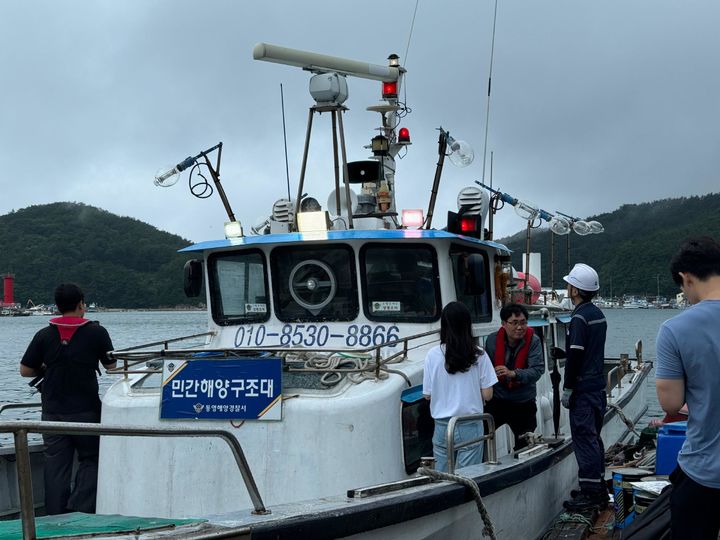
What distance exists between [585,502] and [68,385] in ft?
13.5

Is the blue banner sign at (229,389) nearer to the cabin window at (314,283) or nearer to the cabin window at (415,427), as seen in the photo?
the cabin window at (415,427)

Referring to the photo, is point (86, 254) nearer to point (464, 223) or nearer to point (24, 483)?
point (464, 223)

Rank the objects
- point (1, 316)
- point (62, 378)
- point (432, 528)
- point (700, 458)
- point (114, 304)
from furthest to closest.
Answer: point (1, 316), point (114, 304), point (62, 378), point (432, 528), point (700, 458)

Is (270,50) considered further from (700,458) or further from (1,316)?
(1,316)

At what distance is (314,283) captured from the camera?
7406 mm

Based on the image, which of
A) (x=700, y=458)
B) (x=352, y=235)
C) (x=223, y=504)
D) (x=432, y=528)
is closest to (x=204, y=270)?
(x=352, y=235)

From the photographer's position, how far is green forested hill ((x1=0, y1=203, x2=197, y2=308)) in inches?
2704

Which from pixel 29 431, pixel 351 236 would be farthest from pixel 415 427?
pixel 29 431

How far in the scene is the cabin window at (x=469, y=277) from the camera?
284 inches

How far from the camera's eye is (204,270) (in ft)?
26.3

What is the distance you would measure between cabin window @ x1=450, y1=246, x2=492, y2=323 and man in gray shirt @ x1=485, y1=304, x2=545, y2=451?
327 millimetres

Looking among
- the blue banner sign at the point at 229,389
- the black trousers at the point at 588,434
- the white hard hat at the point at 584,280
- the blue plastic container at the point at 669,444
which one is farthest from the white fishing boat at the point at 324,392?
the blue plastic container at the point at 669,444

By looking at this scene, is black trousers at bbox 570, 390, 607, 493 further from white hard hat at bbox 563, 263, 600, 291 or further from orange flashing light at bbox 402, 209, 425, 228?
orange flashing light at bbox 402, 209, 425, 228

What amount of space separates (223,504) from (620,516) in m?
2.95
